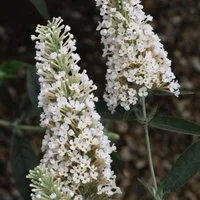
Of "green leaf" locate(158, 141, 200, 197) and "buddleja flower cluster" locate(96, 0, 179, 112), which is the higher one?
"buddleja flower cluster" locate(96, 0, 179, 112)

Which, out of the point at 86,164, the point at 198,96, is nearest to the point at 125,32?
the point at 86,164

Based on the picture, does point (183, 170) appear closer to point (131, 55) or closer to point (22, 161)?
point (131, 55)

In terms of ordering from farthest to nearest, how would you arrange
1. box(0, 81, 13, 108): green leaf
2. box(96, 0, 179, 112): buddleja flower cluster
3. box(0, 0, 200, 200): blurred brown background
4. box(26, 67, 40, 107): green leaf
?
box(0, 0, 200, 200): blurred brown background, box(0, 81, 13, 108): green leaf, box(26, 67, 40, 107): green leaf, box(96, 0, 179, 112): buddleja flower cluster

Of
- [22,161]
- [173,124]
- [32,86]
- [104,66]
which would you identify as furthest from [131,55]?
[104,66]

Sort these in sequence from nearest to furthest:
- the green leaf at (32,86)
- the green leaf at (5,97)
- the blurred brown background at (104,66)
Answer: the green leaf at (32,86) → the green leaf at (5,97) → the blurred brown background at (104,66)

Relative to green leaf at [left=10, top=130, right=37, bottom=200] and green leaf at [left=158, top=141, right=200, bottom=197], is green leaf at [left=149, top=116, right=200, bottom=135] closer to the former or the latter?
green leaf at [left=158, top=141, right=200, bottom=197]

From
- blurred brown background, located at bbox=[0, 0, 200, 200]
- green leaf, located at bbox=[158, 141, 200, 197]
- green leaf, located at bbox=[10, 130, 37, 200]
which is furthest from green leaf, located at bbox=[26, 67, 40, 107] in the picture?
blurred brown background, located at bbox=[0, 0, 200, 200]

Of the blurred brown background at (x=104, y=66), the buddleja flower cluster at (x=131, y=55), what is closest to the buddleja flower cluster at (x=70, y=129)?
the buddleja flower cluster at (x=131, y=55)

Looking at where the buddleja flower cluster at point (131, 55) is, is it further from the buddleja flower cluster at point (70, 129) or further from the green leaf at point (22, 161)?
the green leaf at point (22, 161)
